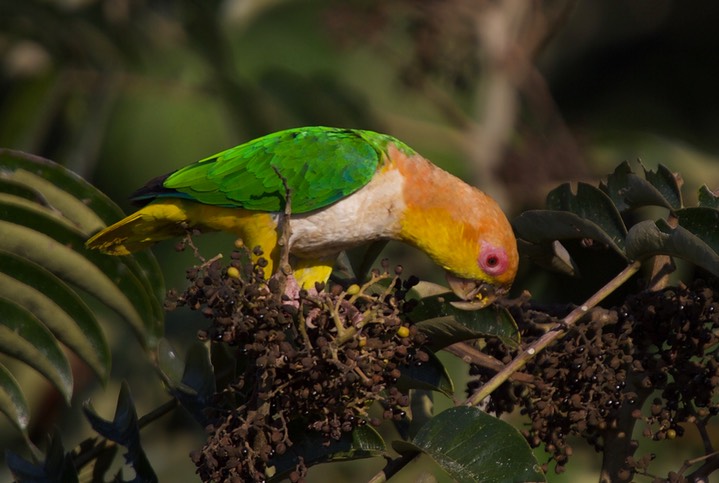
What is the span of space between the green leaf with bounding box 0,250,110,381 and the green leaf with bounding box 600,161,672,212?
1.47 metres

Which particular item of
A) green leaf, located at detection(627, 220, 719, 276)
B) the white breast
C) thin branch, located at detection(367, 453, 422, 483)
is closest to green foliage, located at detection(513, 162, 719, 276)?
green leaf, located at detection(627, 220, 719, 276)

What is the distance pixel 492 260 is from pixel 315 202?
0.74 metres

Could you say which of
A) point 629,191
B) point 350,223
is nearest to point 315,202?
point 350,223

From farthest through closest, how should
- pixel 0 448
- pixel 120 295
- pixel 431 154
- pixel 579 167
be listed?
pixel 431 154
pixel 579 167
pixel 0 448
pixel 120 295

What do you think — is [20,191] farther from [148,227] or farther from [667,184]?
[667,184]

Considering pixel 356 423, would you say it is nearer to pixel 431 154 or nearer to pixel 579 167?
pixel 579 167

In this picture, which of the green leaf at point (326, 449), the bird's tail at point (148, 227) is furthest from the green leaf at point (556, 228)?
the bird's tail at point (148, 227)

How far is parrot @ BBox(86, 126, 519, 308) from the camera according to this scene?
144 inches

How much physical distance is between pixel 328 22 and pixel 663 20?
6700mm

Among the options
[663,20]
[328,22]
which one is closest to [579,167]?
Result: [328,22]

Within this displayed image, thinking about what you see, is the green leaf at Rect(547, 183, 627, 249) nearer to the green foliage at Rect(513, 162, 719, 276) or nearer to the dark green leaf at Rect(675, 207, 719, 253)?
the green foliage at Rect(513, 162, 719, 276)

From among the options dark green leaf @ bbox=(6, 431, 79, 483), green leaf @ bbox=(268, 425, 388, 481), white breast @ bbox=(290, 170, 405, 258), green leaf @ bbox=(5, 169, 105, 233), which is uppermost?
green leaf @ bbox=(5, 169, 105, 233)

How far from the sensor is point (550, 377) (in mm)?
2486

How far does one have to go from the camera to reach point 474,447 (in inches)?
90.4
